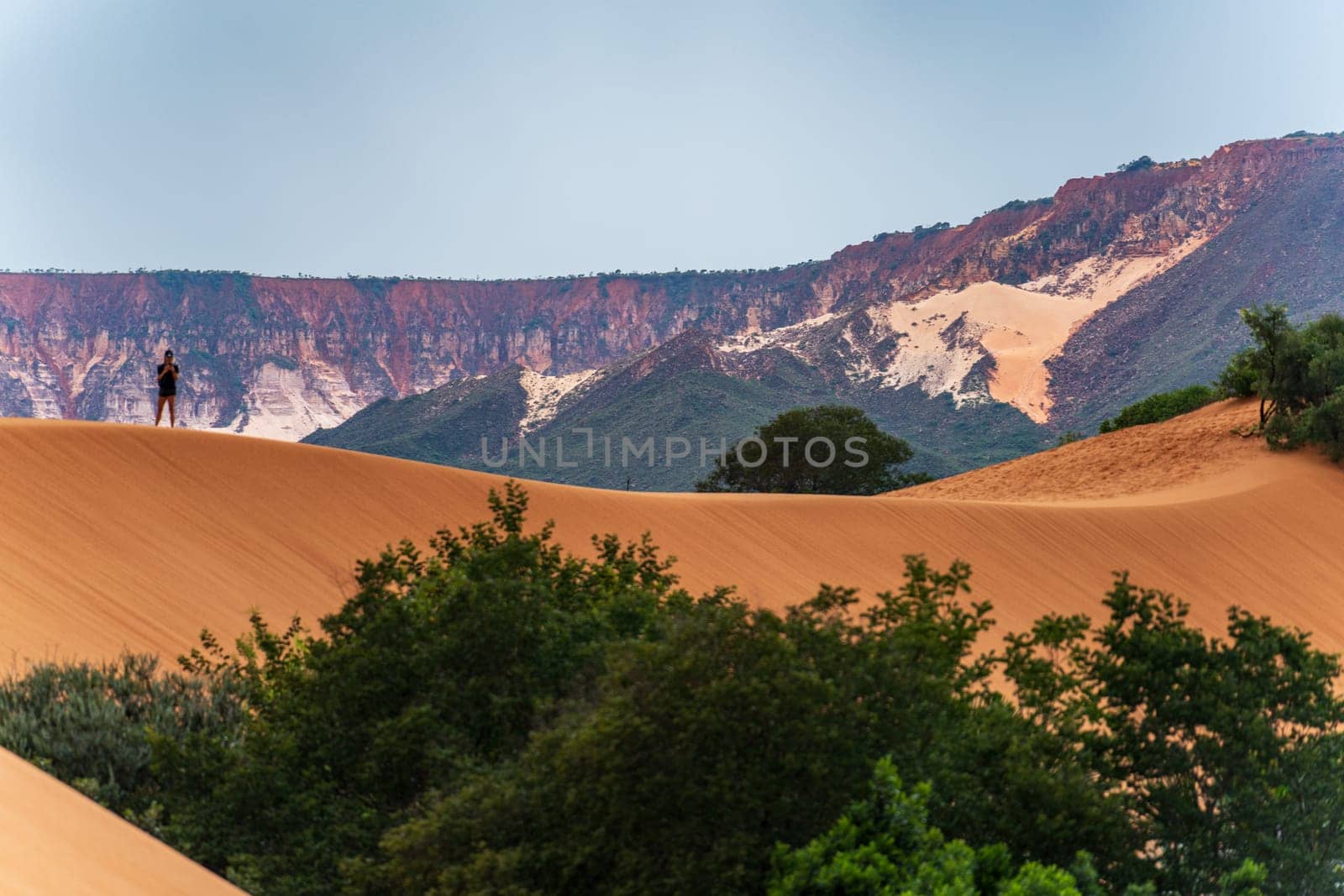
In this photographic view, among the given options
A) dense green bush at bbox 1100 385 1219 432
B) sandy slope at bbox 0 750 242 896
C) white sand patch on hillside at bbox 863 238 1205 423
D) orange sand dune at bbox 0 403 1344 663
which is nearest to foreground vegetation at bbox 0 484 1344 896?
sandy slope at bbox 0 750 242 896

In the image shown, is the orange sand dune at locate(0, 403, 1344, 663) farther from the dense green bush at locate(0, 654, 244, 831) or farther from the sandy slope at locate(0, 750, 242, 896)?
the sandy slope at locate(0, 750, 242, 896)

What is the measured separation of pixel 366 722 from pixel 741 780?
252 centimetres

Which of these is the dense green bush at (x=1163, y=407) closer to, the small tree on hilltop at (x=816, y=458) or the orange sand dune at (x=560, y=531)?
the small tree on hilltop at (x=816, y=458)

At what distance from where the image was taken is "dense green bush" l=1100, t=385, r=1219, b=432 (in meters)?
47.9

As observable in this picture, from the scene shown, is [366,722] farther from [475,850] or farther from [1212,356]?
[1212,356]

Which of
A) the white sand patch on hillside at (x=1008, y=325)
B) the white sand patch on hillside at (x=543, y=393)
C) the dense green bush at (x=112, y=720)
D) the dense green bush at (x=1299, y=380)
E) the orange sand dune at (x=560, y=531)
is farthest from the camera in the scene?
the white sand patch on hillside at (x=543, y=393)

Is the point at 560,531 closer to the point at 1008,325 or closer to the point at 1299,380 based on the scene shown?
the point at 1299,380

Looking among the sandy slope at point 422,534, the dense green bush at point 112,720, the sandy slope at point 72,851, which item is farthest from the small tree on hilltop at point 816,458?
the sandy slope at point 72,851

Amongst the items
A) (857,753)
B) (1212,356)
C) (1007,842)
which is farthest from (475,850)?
(1212,356)

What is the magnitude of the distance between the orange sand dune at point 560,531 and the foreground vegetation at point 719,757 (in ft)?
14.4

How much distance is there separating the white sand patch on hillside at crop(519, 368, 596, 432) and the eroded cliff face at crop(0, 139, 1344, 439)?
69.5 feet

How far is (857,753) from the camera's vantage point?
6613 mm

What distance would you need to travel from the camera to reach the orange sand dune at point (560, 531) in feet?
50.0

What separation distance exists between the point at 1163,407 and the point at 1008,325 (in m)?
54.5
